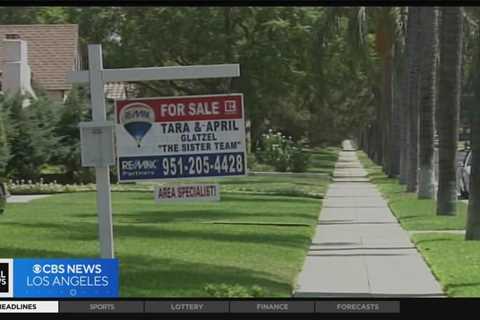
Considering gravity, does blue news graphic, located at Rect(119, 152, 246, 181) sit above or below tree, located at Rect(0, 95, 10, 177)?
above

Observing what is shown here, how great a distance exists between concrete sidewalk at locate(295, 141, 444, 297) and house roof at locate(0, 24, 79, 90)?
35.9 feet

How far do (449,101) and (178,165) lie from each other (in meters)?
11.2

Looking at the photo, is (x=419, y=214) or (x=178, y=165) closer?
(x=178, y=165)

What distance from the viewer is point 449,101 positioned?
18.3 m

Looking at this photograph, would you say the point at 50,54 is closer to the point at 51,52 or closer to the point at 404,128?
the point at 51,52

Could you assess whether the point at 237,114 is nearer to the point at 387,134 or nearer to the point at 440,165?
the point at 440,165

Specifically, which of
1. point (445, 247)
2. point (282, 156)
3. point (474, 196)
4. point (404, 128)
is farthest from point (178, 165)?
A: point (282, 156)

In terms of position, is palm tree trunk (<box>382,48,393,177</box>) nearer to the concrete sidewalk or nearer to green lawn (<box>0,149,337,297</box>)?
green lawn (<box>0,149,337,297</box>)

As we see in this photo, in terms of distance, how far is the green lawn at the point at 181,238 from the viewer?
1024 centimetres

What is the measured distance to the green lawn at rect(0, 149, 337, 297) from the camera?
10242mm

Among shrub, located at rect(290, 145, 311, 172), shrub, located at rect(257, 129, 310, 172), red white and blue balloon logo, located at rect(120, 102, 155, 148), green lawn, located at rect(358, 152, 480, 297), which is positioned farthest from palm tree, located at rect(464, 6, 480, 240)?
shrub, located at rect(290, 145, 311, 172)

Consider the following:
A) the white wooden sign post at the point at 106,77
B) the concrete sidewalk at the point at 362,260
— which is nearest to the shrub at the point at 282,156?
the concrete sidewalk at the point at 362,260

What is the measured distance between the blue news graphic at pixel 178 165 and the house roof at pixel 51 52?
2075 centimetres
